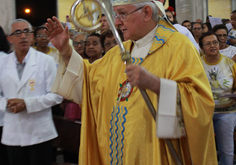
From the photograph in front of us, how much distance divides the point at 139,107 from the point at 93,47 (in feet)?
7.76

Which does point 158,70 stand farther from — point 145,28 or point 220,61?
point 220,61

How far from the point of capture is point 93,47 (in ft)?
14.0

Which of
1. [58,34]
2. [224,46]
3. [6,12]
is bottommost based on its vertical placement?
[224,46]

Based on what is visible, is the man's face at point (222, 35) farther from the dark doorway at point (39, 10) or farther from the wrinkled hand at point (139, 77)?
the dark doorway at point (39, 10)

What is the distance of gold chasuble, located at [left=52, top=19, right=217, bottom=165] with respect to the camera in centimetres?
187

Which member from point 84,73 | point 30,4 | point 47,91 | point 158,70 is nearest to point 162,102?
point 158,70

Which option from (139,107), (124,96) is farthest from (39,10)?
(139,107)

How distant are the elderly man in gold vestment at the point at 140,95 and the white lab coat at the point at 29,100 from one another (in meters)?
1.08

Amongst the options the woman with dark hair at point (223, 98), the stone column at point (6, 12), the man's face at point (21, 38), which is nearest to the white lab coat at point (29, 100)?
the man's face at point (21, 38)

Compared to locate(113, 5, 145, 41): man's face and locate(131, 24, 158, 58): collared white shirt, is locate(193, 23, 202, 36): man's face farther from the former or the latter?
locate(113, 5, 145, 41): man's face

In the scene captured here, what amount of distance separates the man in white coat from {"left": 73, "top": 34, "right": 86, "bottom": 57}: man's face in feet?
4.03

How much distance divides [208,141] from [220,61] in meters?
2.46

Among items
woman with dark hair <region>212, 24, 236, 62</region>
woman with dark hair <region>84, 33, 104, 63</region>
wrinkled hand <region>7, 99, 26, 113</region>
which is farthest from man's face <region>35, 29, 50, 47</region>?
woman with dark hair <region>212, 24, 236, 62</region>

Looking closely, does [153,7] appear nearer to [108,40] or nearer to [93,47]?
[108,40]
